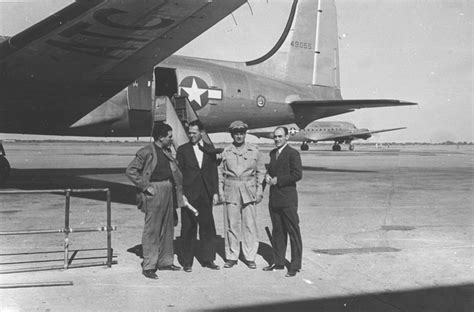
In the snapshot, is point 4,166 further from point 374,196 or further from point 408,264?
point 408,264

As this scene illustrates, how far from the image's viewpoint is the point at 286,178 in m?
5.48

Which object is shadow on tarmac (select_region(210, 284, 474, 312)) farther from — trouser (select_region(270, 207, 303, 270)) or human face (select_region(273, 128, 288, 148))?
human face (select_region(273, 128, 288, 148))

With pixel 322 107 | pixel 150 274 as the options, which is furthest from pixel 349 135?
pixel 150 274

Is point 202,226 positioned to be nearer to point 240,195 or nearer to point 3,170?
point 240,195

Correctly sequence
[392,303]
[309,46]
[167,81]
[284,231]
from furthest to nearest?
1. [309,46]
2. [167,81]
3. [284,231]
4. [392,303]

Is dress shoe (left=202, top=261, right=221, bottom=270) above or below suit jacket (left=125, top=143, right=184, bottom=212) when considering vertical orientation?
A: below

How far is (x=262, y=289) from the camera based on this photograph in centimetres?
459

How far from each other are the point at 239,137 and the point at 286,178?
0.78 meters

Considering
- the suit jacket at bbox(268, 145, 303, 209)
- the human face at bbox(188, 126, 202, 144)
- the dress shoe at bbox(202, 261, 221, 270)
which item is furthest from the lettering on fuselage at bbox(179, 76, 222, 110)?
the dress shoe at bbox(202, 261, 221, 270)

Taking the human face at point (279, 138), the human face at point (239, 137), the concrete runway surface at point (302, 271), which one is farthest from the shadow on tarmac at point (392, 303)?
the human face at point (239, 137)

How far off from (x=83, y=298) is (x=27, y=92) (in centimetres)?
729

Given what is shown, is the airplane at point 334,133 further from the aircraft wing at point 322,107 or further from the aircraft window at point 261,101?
the aircraft window at point 261,101

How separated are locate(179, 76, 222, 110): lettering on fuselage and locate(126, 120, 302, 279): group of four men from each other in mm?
7853

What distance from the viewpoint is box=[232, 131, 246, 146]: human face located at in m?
5.71
